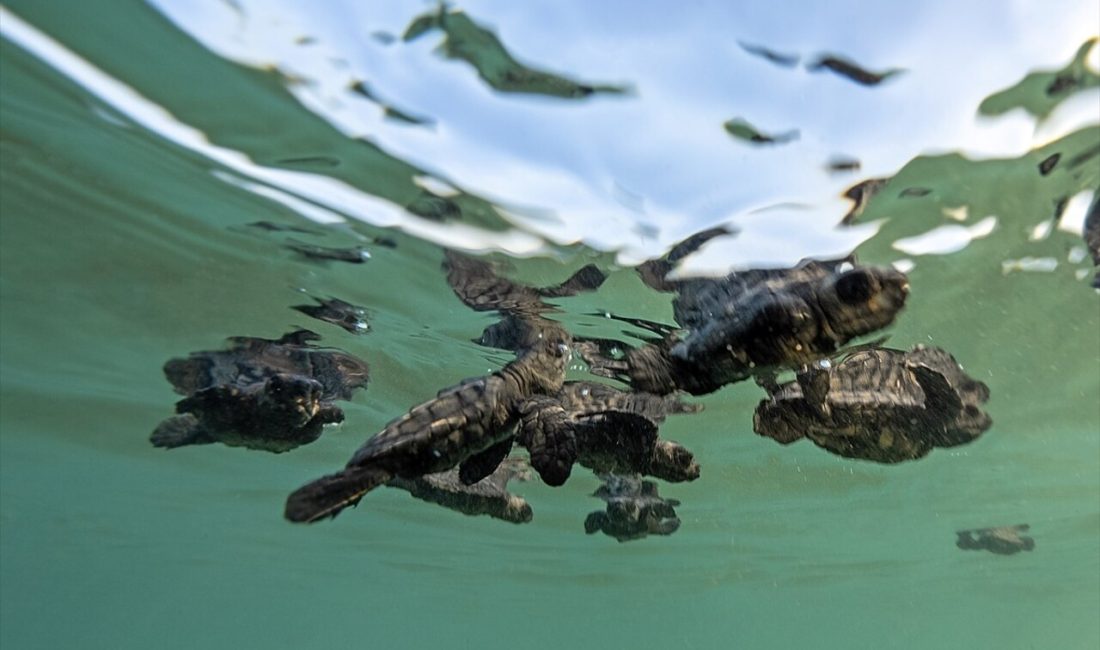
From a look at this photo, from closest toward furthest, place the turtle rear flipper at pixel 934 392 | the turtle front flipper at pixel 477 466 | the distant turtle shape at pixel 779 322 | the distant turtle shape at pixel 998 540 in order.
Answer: the distant turtle shape at pixel 779 322
the turtle front flipper at pixel 477 466
the turtle rear flipper at pixel 934 392
the distant turtle shape at pixel 998 540

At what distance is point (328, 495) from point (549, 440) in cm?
244

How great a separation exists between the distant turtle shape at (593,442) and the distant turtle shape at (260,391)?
14.5ft

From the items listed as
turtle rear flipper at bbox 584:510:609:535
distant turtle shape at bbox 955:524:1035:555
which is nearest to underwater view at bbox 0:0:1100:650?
turtle rear flipper at bbox 584:510:609:535

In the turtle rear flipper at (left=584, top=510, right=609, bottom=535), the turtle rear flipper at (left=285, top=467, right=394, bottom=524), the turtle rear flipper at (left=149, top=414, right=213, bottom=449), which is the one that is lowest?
the turtle rear flipper at (left=285, top=467, right=394, bottom=524)

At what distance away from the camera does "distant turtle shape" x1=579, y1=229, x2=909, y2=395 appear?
632cm

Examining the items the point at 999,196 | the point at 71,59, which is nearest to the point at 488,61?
the point at 71,59

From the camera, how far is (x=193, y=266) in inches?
468

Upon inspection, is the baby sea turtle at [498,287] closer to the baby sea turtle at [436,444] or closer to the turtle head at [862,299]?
the baby sea turtle at [436,444]

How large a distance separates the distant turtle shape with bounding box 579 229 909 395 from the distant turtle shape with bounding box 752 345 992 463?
1.64 metres

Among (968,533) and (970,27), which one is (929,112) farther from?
(968,533)

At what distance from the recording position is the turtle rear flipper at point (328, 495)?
5902 millimetres

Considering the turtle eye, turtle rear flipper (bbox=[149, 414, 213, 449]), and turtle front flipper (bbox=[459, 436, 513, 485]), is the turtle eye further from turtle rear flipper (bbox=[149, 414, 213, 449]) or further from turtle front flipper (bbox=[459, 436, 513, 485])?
turtle rear flipper (bbox=[149, 414, 213, 449])

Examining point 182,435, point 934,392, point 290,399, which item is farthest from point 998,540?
point 182,435

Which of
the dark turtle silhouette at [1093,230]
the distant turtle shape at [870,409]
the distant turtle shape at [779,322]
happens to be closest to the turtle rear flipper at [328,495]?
the distant turtle shape at [779,322]
